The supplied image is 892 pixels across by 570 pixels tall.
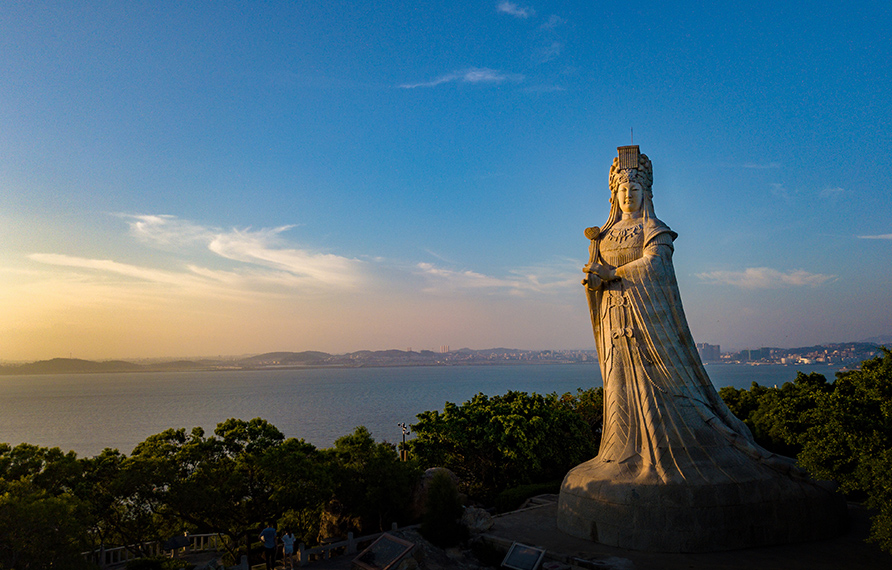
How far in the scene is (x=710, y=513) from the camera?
14023 mm

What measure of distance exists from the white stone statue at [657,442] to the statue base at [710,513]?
25 millimetres

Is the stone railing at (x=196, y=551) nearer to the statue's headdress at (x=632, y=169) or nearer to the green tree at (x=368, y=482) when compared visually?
the green tree at (x=368, y=482)

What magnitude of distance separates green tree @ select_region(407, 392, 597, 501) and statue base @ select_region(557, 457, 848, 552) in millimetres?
10001

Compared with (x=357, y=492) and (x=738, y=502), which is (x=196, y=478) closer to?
(x=357, y=492)

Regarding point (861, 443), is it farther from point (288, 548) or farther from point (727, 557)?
point (288, 548)

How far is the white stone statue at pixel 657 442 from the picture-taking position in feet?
46.3

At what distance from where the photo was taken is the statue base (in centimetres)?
1400

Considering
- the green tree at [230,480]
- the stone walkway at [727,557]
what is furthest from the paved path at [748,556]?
the green tree at [230,480]

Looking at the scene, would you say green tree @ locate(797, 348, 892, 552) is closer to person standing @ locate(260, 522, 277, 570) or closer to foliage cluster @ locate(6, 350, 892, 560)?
foliage cluster @ locate(6, 350, 892, 560)

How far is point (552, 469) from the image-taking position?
26.2 metres

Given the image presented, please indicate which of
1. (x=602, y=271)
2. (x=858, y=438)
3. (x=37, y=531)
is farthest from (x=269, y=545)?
(x=858, y=438)

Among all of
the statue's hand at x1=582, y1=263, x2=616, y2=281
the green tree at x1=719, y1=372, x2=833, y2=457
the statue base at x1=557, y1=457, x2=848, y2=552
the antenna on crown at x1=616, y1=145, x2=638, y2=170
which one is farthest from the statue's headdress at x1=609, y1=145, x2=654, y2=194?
the statue base at x1=557, y1=457, x2=848, y2=552

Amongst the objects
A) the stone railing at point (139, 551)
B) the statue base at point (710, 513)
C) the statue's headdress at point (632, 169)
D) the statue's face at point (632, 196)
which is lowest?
the stone railing at point (139, 551)

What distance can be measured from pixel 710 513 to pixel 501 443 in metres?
11.9
